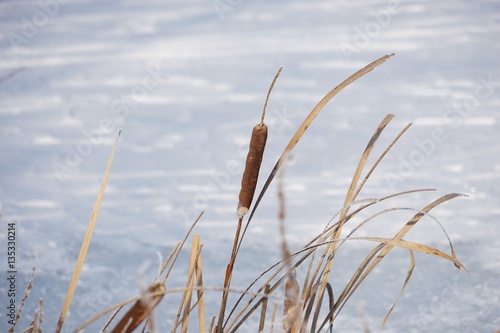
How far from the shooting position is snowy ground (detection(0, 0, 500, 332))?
1.90m

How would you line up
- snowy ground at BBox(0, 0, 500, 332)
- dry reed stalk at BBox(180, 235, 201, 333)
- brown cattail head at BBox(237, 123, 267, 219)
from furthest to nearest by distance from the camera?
snowy ground at BBox(0, 0, 500, 332)
dry reed stalk at BBox(180, 235, 201, 333)
brown cattail head at BBox(237, 123, 267, 219)

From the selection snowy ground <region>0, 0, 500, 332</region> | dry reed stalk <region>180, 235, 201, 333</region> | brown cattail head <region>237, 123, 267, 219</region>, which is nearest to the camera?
brown cattail head <region>237, 123, 267, 219</region>

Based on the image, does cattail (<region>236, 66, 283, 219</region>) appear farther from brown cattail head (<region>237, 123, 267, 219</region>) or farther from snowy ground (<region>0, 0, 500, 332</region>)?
snowy ground (<region>0, 0, 500, 332</region>)

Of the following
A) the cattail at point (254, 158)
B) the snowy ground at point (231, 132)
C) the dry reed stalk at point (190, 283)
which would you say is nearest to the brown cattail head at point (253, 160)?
the cattail at point (254, 158)

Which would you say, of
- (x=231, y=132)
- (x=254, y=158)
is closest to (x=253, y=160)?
(x=254, y=158)

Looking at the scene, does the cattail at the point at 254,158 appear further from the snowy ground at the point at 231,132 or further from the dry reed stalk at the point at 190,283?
the snowy ground at the point at 231,132

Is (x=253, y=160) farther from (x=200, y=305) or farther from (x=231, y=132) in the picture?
(x=231, y=132)

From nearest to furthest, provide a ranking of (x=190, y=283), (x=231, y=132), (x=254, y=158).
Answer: (x=254, y=158)
(x=190, y=283)
(x=231, y=132)

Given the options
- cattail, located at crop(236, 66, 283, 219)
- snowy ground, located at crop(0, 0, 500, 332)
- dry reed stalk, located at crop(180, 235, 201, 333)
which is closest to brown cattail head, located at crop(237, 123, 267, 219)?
cattail, located at crop(236, 66, 283, 219)

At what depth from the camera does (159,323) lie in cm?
167

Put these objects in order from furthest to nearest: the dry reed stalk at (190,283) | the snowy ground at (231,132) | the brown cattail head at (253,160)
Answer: the snowy ground at (231,132), the dry reed stalk at (190,283), the brown cattail head at (253,160)

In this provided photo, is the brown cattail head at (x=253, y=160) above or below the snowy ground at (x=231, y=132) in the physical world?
above

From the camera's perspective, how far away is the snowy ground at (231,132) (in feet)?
6.22

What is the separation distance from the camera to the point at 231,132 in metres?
3.04
